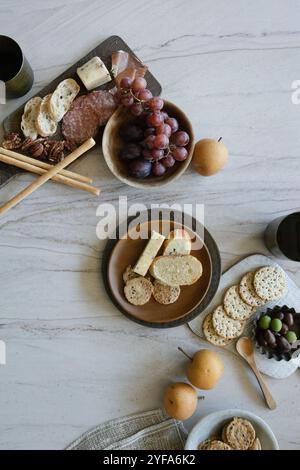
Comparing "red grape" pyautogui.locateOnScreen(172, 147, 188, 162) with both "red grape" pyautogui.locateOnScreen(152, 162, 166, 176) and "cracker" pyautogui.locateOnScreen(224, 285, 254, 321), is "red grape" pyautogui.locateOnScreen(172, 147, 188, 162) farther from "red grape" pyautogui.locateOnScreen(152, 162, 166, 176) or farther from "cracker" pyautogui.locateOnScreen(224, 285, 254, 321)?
"cracker" pyautogui.locateOnScreen(224, 285, 254, 321)

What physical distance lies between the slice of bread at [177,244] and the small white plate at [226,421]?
0.31 meters

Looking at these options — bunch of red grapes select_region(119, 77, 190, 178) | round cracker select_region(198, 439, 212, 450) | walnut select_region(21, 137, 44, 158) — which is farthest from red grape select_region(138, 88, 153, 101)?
round cracker select_region(198, 439, 212, 450)

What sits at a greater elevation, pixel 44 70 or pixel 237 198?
pixel 44 70

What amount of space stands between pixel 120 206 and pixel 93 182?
0.23 feet

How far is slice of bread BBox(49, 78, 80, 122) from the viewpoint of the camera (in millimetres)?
925

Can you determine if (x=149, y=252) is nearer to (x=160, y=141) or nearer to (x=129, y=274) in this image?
(x=129, y=274)

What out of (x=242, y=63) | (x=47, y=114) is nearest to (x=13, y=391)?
(x=47, y=114)

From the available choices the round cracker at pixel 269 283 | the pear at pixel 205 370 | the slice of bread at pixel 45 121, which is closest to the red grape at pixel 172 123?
the slice of bread at pixel 45 121

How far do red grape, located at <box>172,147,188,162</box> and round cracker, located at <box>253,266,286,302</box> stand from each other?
0.27 meters

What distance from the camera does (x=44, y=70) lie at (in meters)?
0.97

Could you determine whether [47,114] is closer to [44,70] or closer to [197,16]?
[44,70]

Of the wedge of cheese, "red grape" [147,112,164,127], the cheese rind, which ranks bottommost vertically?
the wedge of cheese

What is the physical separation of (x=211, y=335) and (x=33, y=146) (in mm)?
501

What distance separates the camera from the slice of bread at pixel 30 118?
3.07 feet
